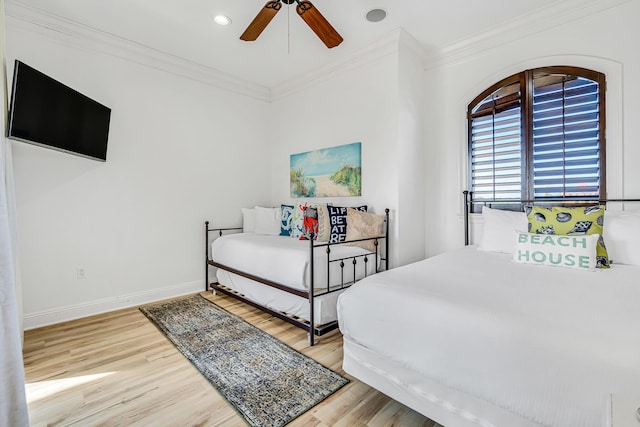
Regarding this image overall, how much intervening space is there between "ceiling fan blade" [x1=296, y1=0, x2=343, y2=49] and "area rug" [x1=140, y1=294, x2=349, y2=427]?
241 cm

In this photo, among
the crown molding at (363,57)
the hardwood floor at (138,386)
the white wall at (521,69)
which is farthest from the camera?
the crown molding at (363,57)

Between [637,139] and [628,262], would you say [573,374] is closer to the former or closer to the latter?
[628,262]

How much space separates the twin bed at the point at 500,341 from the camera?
0.93 metres

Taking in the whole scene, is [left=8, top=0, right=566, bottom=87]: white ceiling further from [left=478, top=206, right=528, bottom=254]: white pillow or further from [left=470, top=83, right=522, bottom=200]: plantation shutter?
[left=478, top=206, right=528, bottom=254]: white pillow

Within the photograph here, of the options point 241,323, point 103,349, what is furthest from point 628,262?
point 103,349

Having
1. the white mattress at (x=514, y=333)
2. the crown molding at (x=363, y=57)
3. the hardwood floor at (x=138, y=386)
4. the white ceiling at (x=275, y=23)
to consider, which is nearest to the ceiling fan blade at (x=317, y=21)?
the white ceiling at (x=275, y=23)

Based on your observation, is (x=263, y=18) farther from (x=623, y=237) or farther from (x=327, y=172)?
(x=623, y=237)

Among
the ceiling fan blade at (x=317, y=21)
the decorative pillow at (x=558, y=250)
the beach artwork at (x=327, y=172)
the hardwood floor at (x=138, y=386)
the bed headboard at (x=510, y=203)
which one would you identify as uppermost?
the ceiling fan blade at (x=317, y=21)

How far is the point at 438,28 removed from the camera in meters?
2.84

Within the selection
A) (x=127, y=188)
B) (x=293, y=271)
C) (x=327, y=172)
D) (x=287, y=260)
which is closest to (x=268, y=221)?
(x=327, y=172)

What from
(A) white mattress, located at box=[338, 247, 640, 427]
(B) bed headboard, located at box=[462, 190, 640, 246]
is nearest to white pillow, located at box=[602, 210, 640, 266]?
(A) white mattress, located at box=[338, 247, 640, 427]

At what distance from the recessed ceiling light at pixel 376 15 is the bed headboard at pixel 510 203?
1.83 meters

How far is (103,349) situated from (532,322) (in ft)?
9.11

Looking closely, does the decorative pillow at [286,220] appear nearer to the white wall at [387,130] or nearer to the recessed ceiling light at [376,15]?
the white wall at [387,130]
